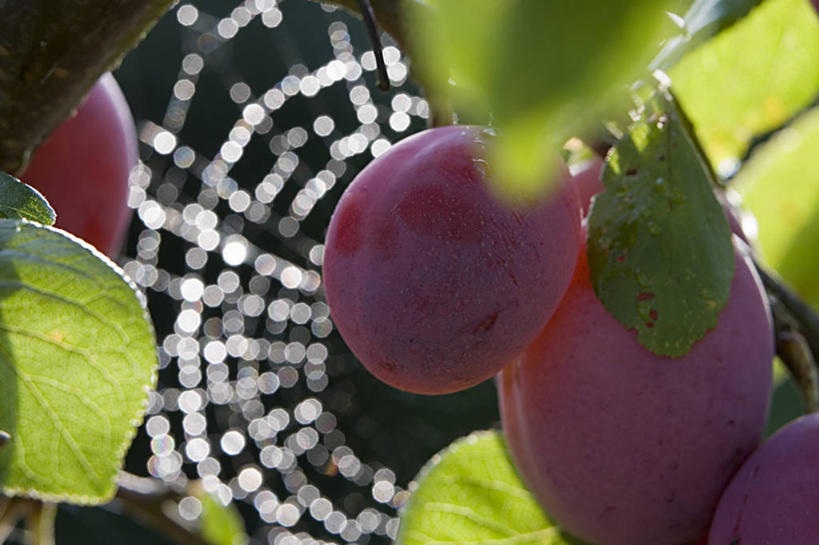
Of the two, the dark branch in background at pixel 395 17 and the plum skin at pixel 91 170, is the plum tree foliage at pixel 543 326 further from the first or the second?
the plum skin at pixel 91 170

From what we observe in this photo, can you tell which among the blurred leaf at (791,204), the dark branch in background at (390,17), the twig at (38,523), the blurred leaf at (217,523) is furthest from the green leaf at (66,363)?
the blurred leaf at (217,523)

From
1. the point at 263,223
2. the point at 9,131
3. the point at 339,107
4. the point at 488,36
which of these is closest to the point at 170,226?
the point at 263,223

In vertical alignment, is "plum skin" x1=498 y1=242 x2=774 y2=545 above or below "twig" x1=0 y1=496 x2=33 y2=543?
above

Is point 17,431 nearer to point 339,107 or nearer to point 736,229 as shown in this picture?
point 736,229

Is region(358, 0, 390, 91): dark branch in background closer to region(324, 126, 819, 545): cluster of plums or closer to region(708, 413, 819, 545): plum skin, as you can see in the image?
region(324, 126, 819, 545): cluster of plums

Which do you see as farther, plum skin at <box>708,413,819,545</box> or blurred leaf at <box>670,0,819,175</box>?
blurred leaf at <box>670,0,819,175</box>

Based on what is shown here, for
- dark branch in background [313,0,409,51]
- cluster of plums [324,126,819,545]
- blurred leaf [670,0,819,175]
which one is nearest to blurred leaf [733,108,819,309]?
blurred leaf [670,0,819,175]

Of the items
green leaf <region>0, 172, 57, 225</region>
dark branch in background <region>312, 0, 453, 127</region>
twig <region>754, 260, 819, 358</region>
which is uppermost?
dark branch in background <region>312, 0, 453, 127</region>
